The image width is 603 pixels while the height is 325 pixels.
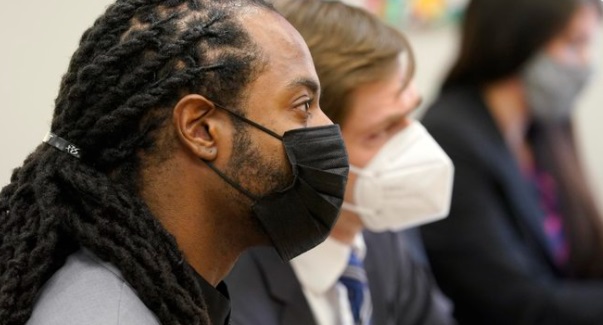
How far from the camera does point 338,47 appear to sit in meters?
1.76

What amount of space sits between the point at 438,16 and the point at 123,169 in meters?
2.62

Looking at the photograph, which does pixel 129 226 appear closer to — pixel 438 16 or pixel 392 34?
pixel 392 34

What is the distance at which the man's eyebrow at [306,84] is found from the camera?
122 centimetres

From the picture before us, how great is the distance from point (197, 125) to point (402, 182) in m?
0.78

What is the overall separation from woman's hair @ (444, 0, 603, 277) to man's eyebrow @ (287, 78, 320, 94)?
1.39 m

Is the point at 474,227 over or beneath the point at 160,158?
beneath

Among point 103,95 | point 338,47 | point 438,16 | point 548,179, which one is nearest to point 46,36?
point 338,47

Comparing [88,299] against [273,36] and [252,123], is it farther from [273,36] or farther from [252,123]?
[273,36]

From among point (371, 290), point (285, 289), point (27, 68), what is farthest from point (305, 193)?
point (27, 68)

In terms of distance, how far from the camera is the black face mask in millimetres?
1222

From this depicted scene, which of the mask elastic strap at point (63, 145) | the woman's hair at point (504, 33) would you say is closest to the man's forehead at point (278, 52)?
the mask elastic strap at point (63, 145)

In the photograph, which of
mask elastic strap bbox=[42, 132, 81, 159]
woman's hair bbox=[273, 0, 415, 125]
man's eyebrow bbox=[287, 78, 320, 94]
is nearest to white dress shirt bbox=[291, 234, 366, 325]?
woman's hair bbox=[273, 0, 415, 125]

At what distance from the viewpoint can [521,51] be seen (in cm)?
257

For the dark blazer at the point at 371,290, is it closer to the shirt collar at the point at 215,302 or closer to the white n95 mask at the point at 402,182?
the white n95 mask at the point at 402,182
